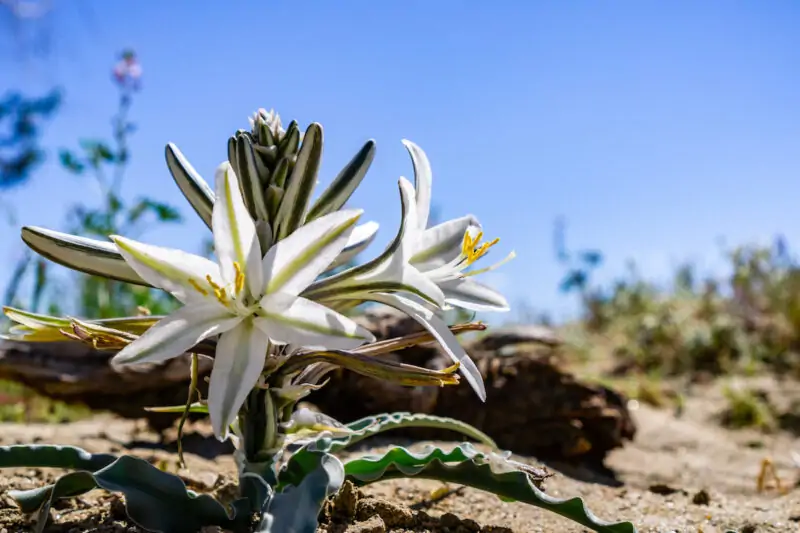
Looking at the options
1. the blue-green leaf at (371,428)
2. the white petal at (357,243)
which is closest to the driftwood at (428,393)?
Answer: the blue-green leaf at (371,428)

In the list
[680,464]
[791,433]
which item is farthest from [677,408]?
[680,464]

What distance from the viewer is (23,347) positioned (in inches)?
135

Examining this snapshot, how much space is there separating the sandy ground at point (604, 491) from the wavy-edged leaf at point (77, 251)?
2.22ft

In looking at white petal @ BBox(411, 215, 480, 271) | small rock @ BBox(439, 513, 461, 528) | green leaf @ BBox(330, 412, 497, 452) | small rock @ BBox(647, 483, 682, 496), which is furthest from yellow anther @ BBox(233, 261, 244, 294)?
small rock @ BBox(647, 483, 682, 496)

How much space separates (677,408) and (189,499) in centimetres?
502

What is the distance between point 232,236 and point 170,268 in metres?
0.14

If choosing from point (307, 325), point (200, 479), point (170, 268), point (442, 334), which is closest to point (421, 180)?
point (442, 334)

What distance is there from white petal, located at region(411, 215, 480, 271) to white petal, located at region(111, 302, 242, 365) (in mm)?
505

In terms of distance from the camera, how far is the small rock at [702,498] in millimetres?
2555

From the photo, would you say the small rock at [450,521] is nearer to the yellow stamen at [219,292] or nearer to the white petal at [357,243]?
the white petal at [357,243]

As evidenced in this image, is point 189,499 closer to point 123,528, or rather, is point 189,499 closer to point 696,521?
point 123,528

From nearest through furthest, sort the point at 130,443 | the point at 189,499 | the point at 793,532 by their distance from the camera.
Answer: the point at 189,499, the point at 793,532, the point at 130,443

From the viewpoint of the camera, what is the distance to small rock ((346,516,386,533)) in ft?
5.58

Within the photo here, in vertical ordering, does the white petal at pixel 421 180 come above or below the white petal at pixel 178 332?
above
